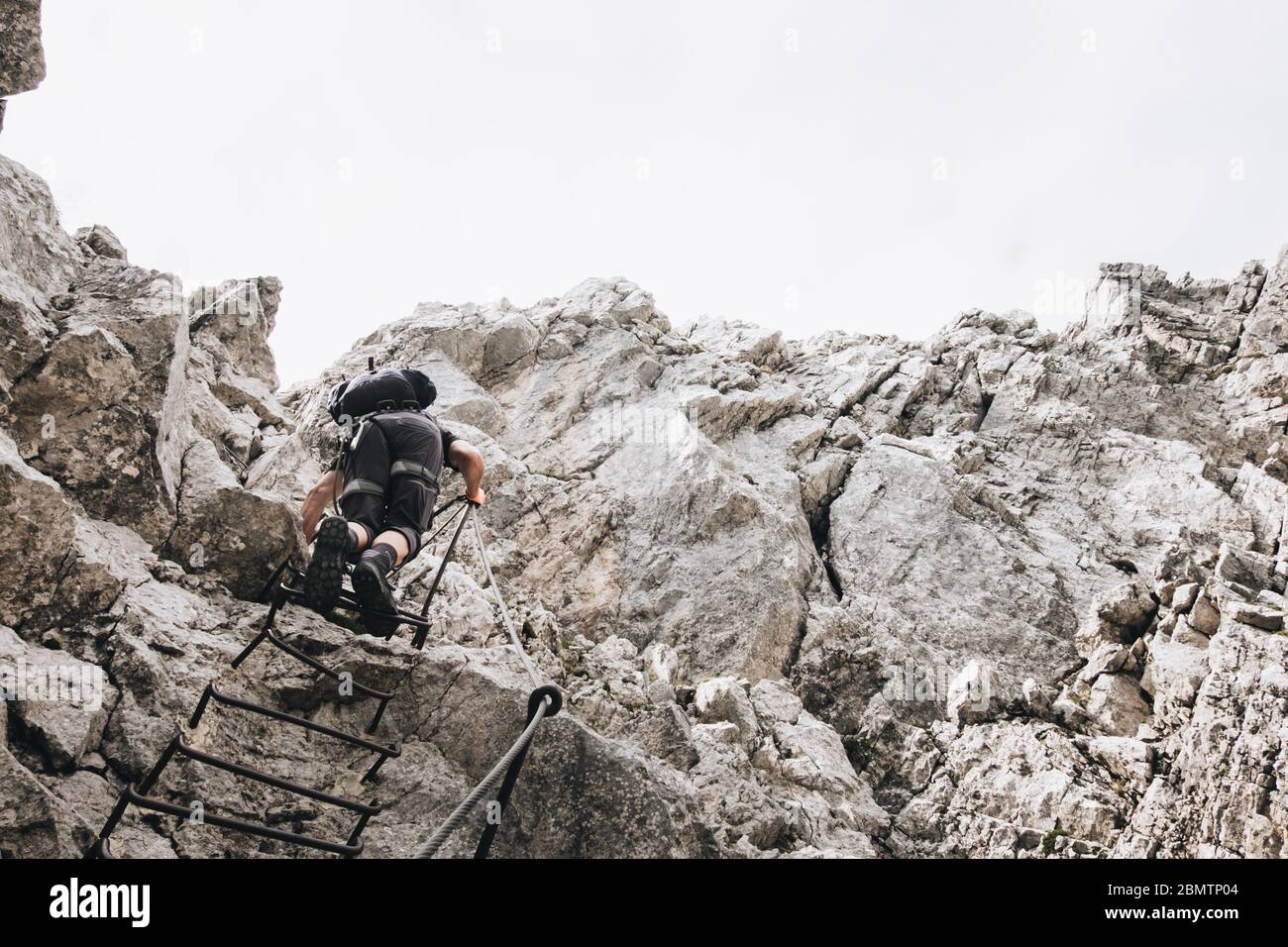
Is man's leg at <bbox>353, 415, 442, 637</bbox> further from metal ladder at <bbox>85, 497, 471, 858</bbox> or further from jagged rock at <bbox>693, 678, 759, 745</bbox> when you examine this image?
jagged rock at <bbox>693, 678, 759, 745</bbox>

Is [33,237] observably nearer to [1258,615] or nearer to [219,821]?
[219,821]

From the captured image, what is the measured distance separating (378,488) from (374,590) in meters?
1.57

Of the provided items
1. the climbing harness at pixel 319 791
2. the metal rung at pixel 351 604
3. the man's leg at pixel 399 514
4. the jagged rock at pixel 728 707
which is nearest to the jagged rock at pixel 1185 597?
the jagged rock at pixel 728 707

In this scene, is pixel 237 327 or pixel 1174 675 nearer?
pixel 1174 675

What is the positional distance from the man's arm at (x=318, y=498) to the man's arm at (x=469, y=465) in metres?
1.35

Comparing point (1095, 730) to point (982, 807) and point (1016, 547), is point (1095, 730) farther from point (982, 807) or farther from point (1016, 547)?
point (1016, 547)

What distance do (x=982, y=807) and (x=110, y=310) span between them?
41.9 ft

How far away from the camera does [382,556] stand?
7.49 metres

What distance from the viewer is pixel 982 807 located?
10727mm

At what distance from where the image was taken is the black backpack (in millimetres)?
9320

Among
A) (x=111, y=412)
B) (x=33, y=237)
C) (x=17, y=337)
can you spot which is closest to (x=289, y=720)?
(x=111, y=412)

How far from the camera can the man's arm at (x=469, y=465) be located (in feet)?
32.3
